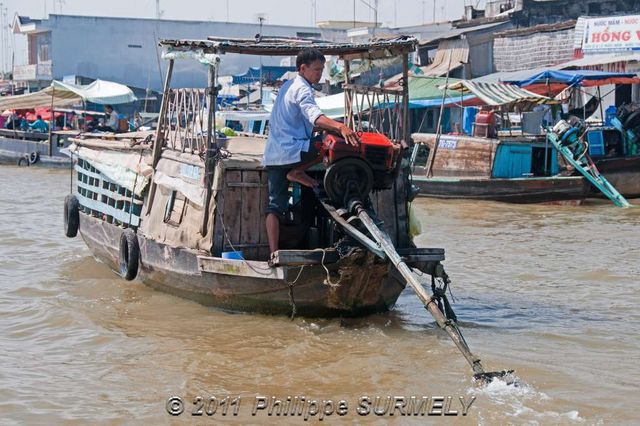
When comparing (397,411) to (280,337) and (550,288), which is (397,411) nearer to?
(280,337)

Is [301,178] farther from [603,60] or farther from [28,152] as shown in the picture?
[28,152]

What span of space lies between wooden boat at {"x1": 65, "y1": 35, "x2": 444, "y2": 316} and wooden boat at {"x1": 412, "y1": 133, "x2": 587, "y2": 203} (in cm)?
894

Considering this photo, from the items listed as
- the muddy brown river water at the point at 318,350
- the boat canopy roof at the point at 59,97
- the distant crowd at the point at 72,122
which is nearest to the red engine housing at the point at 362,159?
the muddy brown river water at the point at 318,350

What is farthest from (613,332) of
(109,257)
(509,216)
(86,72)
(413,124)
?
(86,72)

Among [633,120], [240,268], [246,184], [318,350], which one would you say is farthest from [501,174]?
[318,350]

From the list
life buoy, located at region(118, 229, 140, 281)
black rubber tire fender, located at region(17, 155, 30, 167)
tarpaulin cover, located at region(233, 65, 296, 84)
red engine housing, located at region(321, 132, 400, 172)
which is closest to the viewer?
red engine housing, located at region(321, 132, 400, 172)

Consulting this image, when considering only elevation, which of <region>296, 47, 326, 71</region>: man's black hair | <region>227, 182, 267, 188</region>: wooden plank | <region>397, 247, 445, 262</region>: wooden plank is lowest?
<region>397, 247, 445, 262</region>: wooden plank

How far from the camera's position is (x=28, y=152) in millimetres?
24547

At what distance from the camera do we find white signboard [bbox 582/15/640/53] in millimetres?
21547

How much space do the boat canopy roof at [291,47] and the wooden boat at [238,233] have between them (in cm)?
1

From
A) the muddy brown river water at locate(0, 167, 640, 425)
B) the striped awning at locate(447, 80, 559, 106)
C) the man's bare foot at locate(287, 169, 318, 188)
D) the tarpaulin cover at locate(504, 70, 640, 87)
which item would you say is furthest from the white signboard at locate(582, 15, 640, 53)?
the man's bare foot at locate(287, 169, 318, 188)

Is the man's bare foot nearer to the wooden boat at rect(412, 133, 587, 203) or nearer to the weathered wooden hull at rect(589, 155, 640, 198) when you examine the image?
the wooden boat at rect(412, 133, 587, 203)

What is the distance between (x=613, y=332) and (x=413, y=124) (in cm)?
2001

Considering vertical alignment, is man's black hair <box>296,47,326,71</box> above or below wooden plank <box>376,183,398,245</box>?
above
